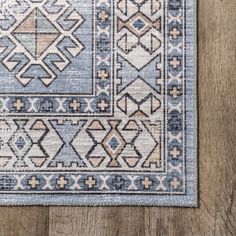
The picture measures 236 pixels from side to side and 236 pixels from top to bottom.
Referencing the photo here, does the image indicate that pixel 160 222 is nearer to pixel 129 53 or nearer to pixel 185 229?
pixel 185 229

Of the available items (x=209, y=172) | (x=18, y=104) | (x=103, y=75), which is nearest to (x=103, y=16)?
(x=103, y=75)

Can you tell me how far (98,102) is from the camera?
0.88m

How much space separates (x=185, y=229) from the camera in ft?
2.84

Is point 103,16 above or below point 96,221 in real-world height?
above

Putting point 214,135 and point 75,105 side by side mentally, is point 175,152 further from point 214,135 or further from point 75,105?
point 75,105

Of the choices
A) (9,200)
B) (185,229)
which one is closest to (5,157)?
(9,200)

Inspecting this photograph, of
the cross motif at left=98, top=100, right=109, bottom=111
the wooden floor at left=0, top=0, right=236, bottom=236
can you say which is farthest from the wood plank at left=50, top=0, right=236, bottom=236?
the cross motif at left=98, top=100, right=109, bottom=111

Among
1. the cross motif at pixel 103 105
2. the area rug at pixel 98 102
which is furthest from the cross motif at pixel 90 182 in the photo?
the cross motif at pixel 103 105

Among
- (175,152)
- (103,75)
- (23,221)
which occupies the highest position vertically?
(103,75)

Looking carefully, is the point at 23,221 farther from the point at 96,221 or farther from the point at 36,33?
the point at 36,33

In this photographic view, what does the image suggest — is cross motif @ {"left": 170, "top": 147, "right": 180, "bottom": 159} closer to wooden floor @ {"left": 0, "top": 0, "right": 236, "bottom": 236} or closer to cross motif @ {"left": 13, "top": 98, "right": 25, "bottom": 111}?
wooden floor @ {"left": 0, "top": 0, "right": 236, "bottom": 236}

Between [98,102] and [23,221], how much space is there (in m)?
0.23

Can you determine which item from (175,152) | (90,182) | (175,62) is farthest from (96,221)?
(175,62)

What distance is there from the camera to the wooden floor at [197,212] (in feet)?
2.84
